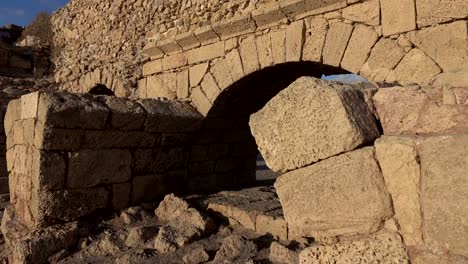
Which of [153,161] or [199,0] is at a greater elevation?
[199,0]

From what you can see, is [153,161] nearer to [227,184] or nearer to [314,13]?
[227,184]

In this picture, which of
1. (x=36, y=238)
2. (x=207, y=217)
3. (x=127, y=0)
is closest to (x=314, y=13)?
(x=207, y=217)

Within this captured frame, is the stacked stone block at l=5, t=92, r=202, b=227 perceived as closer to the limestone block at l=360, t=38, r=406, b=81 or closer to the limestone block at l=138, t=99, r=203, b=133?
the limestone block at l=138, t=99, r=203, b=133

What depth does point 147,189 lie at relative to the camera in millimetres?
4328

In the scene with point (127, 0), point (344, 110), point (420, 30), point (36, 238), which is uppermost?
point (127, 0)

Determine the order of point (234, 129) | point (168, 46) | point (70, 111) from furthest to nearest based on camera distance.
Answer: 1. point (234, 129)
2. point (168, 46)
3. point (70, 111)

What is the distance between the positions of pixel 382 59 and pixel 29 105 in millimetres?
3471

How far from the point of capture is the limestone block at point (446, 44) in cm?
301

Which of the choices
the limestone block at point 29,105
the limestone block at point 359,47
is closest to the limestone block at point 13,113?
the limestone block at point 29,105

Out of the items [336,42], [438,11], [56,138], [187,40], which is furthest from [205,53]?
[438,11]

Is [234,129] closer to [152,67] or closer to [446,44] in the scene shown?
[152,67]

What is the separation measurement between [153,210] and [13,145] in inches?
69.0

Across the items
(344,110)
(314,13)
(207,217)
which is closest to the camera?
(344,110)

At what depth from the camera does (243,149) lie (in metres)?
5.92
